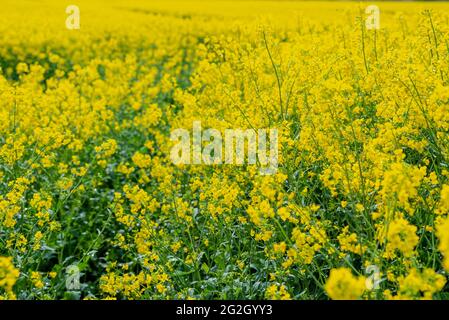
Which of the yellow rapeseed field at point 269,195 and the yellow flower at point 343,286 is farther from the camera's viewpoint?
the yellow rapeseed field at point 269,195

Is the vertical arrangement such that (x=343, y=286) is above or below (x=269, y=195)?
below

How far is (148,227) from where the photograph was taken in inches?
157

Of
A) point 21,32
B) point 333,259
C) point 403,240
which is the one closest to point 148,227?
point 333,259

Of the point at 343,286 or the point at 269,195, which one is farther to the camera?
the point at 269,195

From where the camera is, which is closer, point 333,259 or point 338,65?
point 333,259

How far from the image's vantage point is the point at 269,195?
10.0ft

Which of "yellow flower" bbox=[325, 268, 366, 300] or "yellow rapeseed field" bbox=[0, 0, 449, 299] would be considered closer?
"yellow flower" bbox=[325, 268, 366, 300]

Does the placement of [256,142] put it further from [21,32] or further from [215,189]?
[21,32]

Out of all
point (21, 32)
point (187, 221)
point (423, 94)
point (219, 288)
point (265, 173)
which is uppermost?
point (21, 32)

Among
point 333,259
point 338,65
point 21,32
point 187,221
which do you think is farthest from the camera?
point 21,32

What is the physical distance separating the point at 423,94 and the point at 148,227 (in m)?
1.76

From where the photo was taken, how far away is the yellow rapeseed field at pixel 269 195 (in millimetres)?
3152

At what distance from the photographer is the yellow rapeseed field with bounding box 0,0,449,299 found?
315cm
